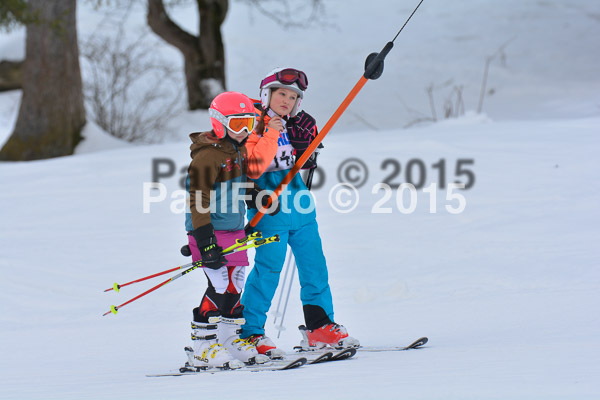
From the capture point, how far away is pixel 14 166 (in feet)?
30.5

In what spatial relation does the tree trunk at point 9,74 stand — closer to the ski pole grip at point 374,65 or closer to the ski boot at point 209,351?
the ski boot at point 209,351

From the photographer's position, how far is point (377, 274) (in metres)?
5.85

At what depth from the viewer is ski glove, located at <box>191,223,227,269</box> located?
12.2 ft

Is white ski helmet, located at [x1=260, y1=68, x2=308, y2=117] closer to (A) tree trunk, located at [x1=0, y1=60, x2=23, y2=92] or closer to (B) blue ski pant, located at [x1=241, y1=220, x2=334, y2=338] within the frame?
(B) blue ski pant, located at [x1=241, y1=220, x2=334, y2=338]

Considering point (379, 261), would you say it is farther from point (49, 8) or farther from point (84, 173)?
point (49, 8)

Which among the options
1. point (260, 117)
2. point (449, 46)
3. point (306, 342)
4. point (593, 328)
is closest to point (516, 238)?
point (593, 328)

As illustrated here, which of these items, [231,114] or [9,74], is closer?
[231,114]

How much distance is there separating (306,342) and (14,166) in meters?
6.06

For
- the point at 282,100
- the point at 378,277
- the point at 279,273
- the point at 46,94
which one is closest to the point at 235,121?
the point at 282,100

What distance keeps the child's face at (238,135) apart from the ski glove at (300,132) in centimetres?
30

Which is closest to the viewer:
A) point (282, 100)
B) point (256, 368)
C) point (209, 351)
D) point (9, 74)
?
point (256, 368)

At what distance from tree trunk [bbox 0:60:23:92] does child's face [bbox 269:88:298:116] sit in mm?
13899

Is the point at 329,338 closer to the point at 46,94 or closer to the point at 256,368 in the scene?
the point at 256,368

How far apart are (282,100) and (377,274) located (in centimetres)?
217
